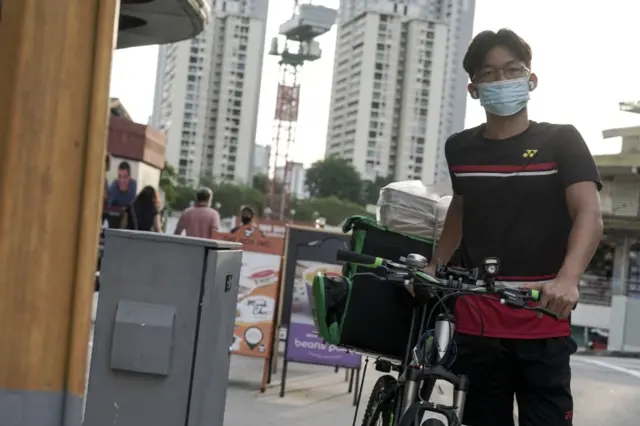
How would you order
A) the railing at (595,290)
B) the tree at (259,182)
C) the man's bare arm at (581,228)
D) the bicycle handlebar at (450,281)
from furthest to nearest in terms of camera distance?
1. the tree at (259,182)
2. the railing at (595,290)
3. the man's bare arm at (581,228)
4. the bicycle handlebar at (450,281)

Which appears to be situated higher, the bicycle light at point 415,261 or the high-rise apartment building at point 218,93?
the high-rise apartment building at point 218,93

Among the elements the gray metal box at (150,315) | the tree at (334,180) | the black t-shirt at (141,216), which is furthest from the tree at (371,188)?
the gray metal box at (150,315)

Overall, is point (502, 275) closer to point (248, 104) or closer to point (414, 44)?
point (414, 44)

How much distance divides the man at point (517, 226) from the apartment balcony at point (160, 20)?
306 cm

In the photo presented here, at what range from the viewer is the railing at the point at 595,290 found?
1335 inches

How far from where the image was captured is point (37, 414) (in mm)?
3525

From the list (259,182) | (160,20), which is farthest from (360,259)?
(259,182)

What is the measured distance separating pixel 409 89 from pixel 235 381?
11774 cm

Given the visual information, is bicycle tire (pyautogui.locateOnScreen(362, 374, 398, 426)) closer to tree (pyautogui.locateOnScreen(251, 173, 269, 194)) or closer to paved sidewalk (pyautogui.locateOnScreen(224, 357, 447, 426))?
paved sidewalk (pyautogui.locateOnScreen(224, 357, 447, 426))

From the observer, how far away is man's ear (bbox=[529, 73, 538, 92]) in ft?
11.0

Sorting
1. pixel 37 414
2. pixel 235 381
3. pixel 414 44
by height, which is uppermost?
pixel 414 44

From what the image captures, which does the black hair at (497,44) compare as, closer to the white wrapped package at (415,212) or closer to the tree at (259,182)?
the white wrapped package at (415,212)

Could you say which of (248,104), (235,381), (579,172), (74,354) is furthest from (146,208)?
(248,104)

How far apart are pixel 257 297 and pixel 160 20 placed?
2.73 m
